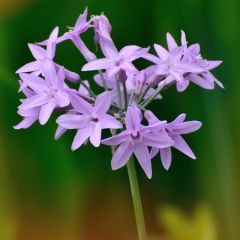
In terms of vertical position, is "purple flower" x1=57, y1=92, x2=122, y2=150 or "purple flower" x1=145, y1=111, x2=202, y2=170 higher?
"purple flower" x1=57, y1=92, x2=122, y2=150

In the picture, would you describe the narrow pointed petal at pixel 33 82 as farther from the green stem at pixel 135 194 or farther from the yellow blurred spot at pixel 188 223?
the yellow blurred spot at pixel 188 223

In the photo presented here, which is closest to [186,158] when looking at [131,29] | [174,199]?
[174,199]

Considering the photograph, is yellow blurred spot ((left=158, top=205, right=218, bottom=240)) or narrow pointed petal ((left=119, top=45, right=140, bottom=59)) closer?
narrow pointed petal ((left=119, top=45, right=140, bottom=59))

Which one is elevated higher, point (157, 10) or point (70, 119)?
point (157, 10)

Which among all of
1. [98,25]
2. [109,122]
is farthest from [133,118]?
[98,25]

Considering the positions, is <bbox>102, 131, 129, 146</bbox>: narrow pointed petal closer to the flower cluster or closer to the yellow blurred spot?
the flower cluster

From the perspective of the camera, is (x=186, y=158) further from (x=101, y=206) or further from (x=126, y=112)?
(x=126, y=112)

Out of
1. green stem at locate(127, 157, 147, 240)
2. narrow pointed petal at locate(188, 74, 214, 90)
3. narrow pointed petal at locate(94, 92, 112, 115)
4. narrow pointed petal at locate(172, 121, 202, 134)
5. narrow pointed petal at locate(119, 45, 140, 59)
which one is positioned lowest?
green stem at locate(127, 157, 147, 240)

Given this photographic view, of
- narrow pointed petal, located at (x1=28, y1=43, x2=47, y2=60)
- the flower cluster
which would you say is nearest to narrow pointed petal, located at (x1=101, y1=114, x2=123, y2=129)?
the flower cluster
